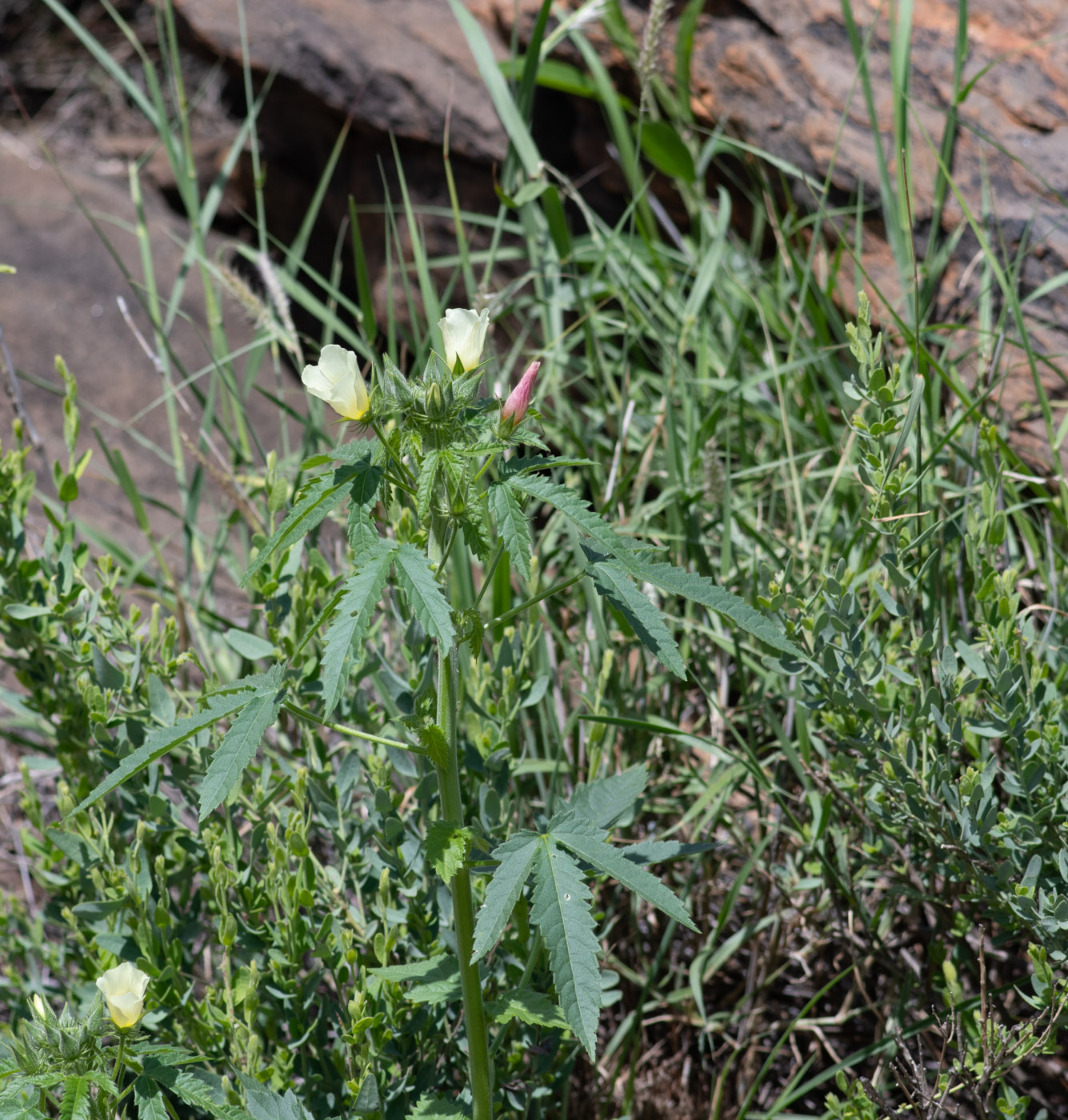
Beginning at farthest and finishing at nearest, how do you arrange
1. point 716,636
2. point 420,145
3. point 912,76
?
1. point 420,145
2. point 912,76
3. point 716,636

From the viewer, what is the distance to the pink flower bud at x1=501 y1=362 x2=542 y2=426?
93 cm

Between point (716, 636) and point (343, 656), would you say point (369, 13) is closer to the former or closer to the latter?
point (716, 636)

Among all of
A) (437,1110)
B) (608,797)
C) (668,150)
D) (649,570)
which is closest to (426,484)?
(649,570)

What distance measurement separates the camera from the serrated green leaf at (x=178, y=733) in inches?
34.2

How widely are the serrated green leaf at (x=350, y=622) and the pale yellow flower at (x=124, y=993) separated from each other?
1.08ft

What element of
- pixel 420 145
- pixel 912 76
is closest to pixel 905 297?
pixel 912 76

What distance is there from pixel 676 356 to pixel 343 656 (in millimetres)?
1313

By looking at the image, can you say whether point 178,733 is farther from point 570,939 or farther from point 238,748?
point 570,939

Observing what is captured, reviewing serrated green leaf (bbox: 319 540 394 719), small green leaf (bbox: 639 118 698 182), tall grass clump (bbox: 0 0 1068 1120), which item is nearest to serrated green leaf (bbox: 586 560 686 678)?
tall grass clump (bbox: 0 0 1068 1120)

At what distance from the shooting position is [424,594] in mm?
834

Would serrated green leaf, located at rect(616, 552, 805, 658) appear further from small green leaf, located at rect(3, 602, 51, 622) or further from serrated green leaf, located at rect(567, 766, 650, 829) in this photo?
small green leaf, located at rect(3, 602, 51, 622)

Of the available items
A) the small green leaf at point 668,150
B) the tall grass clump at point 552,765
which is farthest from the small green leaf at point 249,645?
the small green leaf at point 668,150

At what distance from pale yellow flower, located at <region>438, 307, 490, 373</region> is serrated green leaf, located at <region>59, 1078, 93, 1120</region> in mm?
721

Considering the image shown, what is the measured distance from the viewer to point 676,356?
196 cm
